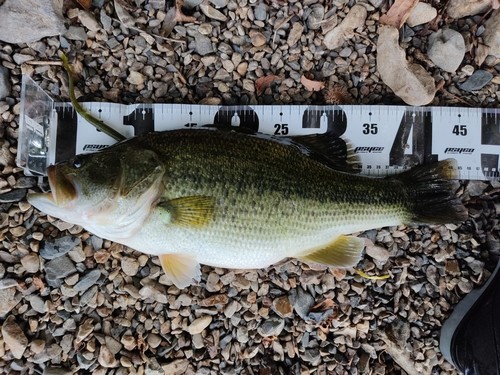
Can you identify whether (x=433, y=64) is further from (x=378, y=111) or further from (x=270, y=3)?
(x=270, y=3)

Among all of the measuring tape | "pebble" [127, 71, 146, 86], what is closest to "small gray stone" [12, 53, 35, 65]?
the measuring tape

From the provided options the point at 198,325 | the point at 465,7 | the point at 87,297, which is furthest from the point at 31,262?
the point at 465,7

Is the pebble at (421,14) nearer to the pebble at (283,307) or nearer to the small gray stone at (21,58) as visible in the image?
the pebble at (283,307)

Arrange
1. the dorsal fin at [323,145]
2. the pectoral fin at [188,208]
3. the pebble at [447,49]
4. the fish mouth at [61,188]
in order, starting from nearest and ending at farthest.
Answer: the fish mouth at [61,188] < the pectoral fin at [188,208] < the dorsal fin at [323,145] < the pebble at [447,49]

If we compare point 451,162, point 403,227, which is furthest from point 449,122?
point 403,227

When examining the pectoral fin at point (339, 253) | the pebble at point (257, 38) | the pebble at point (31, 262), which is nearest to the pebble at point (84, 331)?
the pebble at point (31, 262)

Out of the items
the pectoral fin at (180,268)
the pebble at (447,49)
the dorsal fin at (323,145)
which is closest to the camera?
the pectoral fin at (180,268)
